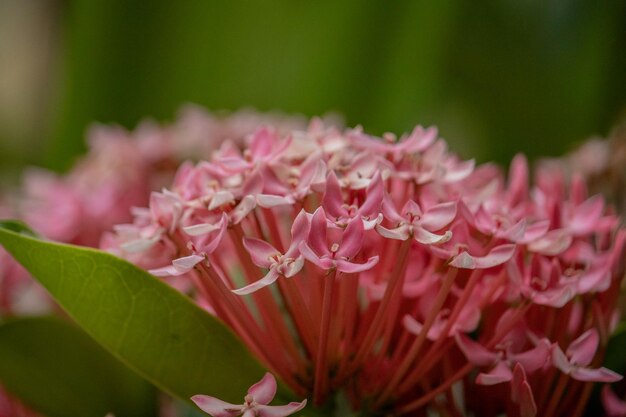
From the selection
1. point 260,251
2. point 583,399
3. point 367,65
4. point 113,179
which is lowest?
point 583,399

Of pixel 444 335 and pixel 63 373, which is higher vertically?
pixel 63 373

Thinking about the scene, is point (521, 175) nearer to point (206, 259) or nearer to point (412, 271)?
point (412, 271)

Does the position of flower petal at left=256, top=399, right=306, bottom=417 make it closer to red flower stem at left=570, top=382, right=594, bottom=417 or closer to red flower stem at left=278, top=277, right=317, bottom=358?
red flower stem at left=278, top=277, right=317, bottom=358

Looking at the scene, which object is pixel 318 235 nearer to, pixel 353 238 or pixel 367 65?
pixel 353 238

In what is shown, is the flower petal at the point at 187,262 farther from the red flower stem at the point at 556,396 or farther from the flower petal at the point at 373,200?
the red flower stem at the point at 556,396

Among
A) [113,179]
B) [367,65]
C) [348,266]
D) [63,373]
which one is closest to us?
[348,266]

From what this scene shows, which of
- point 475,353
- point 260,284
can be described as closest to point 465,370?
point 475,353

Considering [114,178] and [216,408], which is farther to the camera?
[114,178]
